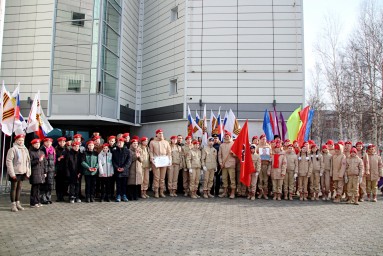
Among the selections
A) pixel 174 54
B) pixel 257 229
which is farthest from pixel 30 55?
pixel 257 229

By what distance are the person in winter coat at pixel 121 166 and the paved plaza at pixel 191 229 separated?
56cm

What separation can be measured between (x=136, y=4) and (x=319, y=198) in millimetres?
16818

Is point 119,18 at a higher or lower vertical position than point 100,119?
higher

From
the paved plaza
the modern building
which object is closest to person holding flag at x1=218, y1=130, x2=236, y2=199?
the paved plaza

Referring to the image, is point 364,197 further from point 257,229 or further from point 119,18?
point 119,18

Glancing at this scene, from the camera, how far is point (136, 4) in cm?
2081

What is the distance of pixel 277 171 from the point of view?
10250 mm

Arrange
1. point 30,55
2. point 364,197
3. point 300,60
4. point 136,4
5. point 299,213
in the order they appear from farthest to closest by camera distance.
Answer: point 136,4
point 300,60
point 30,55
point 364,197
point 299,213

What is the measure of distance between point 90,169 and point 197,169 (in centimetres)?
353

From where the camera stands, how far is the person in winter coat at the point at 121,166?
381 inches

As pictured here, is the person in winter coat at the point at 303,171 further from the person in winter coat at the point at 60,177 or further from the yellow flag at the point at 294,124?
the person in winter coat at the point at 60,177

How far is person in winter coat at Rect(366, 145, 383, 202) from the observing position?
10.5m

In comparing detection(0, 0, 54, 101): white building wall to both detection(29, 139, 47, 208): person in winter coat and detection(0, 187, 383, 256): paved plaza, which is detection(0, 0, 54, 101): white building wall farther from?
detection(0, 187, 383, 256): paved plaza

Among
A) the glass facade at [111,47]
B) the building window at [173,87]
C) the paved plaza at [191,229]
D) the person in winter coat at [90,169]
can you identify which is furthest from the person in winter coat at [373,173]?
the glass facade at [111,47]
